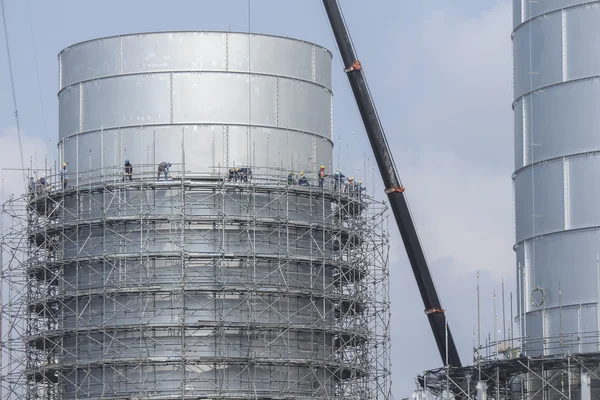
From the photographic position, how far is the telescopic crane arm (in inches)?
2381

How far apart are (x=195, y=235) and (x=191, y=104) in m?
5.07

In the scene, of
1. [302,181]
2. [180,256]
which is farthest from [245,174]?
[180,256]

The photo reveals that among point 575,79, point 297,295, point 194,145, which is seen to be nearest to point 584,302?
point 575,79

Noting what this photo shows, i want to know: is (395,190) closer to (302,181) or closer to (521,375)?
(302,181)

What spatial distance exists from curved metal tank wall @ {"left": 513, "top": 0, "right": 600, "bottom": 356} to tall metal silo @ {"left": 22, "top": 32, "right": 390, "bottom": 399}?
352 inches

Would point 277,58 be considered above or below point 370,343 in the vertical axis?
above

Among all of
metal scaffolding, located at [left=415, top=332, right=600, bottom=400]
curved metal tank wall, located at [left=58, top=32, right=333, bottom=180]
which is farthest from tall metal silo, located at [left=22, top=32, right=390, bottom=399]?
metal scaffolding, located at [left=415, top=332, right=600, bottom=400]

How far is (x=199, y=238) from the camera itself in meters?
59.8

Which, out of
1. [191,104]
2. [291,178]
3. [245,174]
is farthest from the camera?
[291,178]

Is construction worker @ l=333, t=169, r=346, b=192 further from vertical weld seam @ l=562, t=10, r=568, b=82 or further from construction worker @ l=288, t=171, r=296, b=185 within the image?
vertical weld seam @ l=562, t=10, r=568, b=82

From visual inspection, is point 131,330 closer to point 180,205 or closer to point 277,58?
point 180,205

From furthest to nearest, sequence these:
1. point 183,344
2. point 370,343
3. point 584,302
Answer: point 370,343
point 183,344
point 584,302

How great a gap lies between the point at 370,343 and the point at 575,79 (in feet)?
46.7

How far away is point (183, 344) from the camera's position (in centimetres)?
5825
